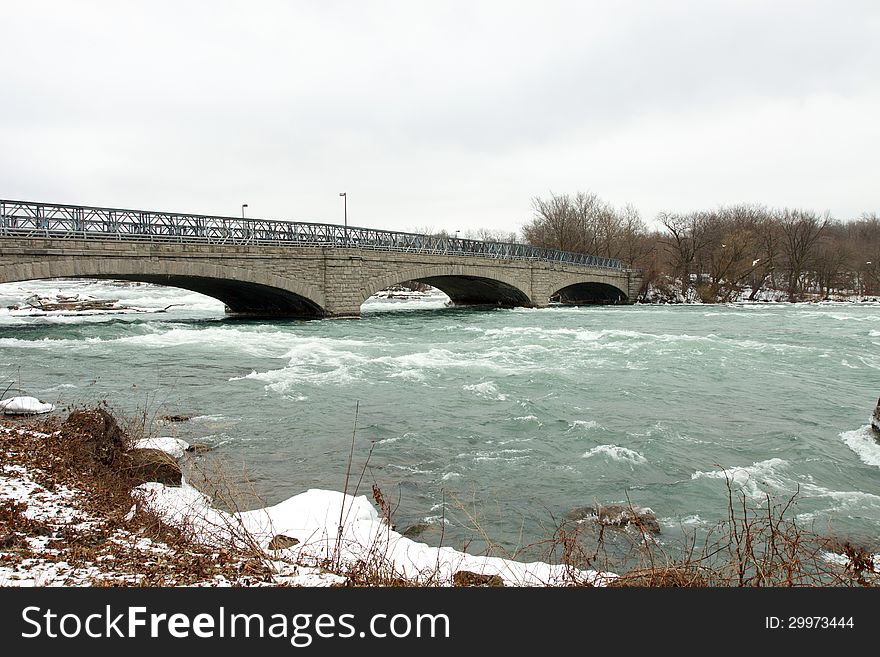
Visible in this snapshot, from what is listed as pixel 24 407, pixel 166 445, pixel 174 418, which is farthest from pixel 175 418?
pixel 166 445

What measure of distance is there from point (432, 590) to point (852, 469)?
7204 millimetres

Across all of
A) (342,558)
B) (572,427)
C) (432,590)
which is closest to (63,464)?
(342,558)

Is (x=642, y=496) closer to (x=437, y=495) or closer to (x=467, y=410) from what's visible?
(x=437, y=495)

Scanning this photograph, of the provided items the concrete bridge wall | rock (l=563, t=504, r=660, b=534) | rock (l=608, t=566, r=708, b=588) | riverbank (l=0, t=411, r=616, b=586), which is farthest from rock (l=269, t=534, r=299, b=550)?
the concrete bridge wall

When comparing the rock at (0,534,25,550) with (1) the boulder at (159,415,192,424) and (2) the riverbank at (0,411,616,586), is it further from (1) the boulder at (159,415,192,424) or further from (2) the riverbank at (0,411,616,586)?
(1) the boulder at (159,415,192,424)

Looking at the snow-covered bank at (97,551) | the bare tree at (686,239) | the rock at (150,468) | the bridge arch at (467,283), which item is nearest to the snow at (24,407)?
the rock at (150,468)

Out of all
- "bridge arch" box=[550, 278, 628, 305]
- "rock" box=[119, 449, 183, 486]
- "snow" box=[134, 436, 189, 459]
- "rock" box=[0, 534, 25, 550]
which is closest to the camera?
"rock" box=[0, 534, 25, 550]

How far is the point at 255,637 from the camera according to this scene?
2.55 meters

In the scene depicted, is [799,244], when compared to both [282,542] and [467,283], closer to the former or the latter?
[467,283]

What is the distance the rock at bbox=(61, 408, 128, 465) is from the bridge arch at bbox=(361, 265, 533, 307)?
74.6 ft

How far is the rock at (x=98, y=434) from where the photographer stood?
6.26 meters

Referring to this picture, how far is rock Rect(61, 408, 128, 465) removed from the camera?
6.26 meters

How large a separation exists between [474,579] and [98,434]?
518 centimetres

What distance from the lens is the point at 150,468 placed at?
6.00 meters
